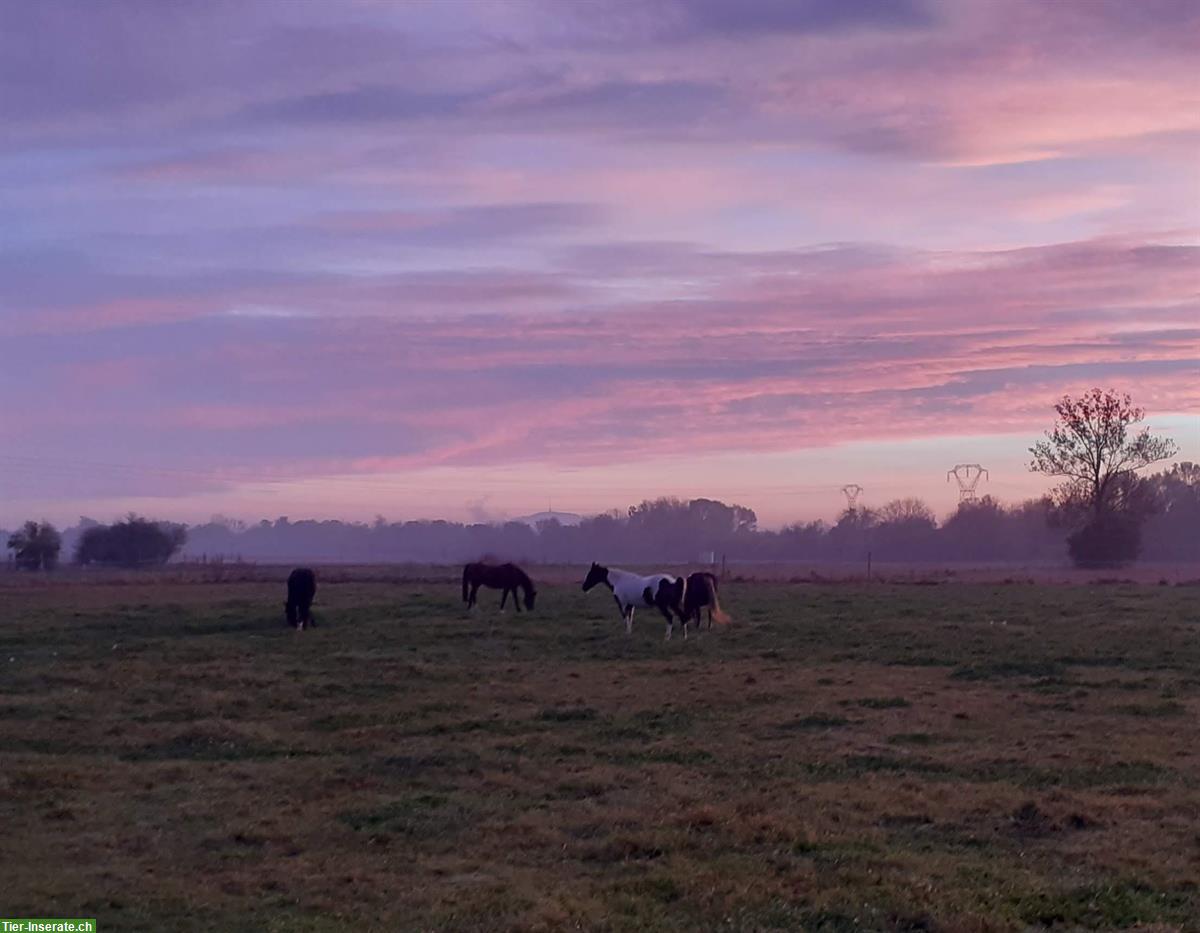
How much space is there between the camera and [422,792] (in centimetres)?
1155

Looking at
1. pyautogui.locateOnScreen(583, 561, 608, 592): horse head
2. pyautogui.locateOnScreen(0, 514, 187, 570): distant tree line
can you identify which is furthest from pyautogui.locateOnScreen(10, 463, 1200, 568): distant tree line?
pyautogui.locateOnScreen(583, 561, 608, 592): horse head

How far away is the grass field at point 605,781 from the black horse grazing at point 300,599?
232 cm

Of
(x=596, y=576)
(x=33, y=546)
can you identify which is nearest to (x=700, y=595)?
(x=596, y=576)

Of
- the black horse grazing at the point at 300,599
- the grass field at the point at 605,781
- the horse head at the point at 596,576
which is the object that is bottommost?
the grass field at the point at 605,781

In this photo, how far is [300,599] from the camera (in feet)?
89.6

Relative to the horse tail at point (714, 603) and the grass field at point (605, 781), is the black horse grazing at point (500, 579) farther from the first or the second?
the grass field at point (605, 781)

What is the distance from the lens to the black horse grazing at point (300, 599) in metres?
27.0

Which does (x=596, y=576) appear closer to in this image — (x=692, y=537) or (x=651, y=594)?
(x=651, y=594)

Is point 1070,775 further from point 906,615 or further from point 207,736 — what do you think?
point 906,615

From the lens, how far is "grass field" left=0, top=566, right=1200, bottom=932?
8.08 m

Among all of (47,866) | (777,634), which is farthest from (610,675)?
(47,866)

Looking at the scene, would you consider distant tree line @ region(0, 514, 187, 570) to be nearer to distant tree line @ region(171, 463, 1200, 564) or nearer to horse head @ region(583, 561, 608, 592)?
distant tree line @ region(171, 463, 1200, 564)

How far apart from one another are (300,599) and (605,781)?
1690 centimetres

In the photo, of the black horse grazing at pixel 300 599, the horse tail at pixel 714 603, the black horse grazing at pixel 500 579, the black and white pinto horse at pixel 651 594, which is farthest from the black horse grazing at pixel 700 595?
the black horse grazing at pixel 300 599
